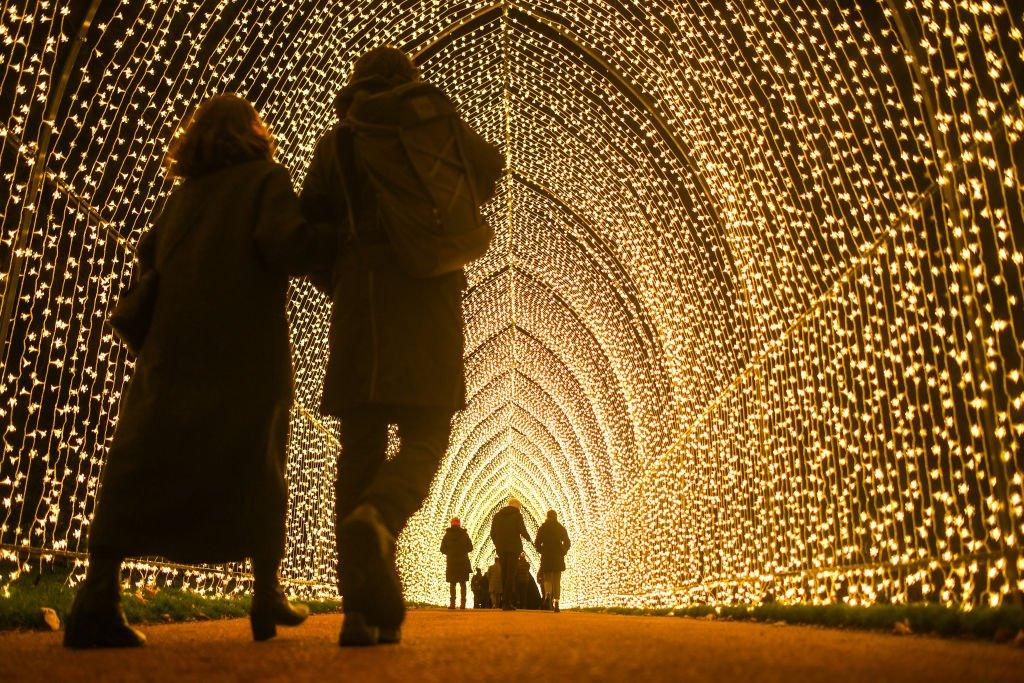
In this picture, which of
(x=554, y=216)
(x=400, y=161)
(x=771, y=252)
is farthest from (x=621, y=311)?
(x=400, y=161)

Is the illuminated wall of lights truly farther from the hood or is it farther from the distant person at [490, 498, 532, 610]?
the hood

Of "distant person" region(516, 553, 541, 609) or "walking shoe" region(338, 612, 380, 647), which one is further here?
"distant person" region(516, 553, 541, 609)

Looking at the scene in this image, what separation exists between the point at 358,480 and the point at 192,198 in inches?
43.9

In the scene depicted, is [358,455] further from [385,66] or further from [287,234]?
[385,66]

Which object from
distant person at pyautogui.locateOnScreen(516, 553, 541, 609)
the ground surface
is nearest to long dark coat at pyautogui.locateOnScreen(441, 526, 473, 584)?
distant person at pyautogui.locateOnScreen(516, 553, 541, 609)

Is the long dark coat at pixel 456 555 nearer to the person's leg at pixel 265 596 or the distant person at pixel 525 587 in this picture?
the distant person at pixel 525 587

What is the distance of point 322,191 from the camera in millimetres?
3184

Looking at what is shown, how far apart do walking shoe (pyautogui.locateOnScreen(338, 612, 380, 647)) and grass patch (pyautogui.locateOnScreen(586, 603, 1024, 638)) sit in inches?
85.5

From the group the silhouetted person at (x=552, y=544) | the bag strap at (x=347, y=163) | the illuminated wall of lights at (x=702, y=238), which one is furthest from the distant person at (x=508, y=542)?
the bag strap at (x=347, y=163)

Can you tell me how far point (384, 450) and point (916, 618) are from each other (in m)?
2.47

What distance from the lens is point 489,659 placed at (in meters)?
2.39

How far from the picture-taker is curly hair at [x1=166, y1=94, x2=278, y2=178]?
326cm

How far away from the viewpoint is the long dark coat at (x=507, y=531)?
42.1 feet

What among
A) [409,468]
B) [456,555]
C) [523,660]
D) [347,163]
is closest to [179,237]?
[347,163]
